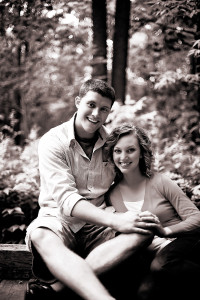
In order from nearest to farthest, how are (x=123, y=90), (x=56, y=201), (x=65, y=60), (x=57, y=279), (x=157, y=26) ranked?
(x=57, y=279) → (x=56, y=201) → (x=157, y=26) → (x=123, y=90) → (x=65, y=60)

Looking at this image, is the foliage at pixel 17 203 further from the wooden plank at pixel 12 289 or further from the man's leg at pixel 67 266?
the man's leg at pixel 67 266

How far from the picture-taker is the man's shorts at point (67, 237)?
2.38 metres

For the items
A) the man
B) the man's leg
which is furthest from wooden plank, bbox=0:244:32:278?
the man's leg

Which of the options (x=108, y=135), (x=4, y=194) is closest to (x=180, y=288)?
(x=108, y=135)

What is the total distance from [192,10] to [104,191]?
263 cm

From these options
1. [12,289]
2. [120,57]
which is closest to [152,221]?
[12,289]

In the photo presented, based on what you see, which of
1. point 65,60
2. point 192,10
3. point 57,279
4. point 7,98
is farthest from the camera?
point 7,98

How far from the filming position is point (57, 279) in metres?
2.21

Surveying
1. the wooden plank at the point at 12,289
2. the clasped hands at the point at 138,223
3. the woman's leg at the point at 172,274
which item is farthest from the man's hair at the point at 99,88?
the wooden plank at the point at 12,289

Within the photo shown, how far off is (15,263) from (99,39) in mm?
3794

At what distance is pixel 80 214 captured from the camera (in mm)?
2322

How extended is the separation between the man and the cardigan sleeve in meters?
0.28

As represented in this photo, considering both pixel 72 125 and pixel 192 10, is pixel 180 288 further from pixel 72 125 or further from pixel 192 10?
pixel 192 10

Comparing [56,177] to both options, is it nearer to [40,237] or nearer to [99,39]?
[40,237]
